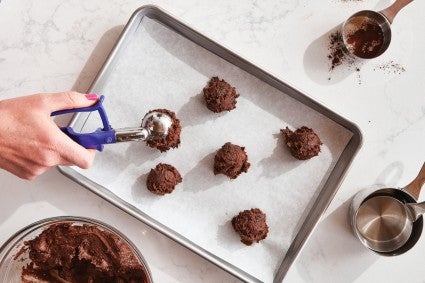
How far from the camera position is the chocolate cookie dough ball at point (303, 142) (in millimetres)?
2156

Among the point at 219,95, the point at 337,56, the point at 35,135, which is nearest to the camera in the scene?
the point at 35,135

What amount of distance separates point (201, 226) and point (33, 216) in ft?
2.30

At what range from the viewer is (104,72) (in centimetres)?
213

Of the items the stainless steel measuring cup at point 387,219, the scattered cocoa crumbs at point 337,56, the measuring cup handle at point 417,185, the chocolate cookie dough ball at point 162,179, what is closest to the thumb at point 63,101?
the chocolate cookie dough ball at point 162,179

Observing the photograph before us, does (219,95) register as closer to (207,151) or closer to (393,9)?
(207,151)

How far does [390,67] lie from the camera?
2.27m

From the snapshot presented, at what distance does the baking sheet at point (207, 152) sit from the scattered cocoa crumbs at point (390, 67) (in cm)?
31

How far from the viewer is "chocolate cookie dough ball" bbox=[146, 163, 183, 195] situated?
213 cm

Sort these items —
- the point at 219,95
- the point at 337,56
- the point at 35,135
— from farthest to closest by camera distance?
1. the point at 337,56
2. the point at 219,95
3. the point at 35,135

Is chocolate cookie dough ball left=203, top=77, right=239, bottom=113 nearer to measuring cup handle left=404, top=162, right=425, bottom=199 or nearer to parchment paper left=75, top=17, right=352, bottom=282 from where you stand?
parchment paper left=75, top=17, right=352, bottom=282

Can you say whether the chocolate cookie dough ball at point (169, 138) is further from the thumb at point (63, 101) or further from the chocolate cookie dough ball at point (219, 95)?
the thumb at point (63, 101)

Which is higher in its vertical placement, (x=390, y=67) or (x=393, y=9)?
(x=393, y=9)

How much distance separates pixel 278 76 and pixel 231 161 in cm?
39

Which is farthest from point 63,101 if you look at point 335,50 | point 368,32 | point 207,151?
point 368,32
